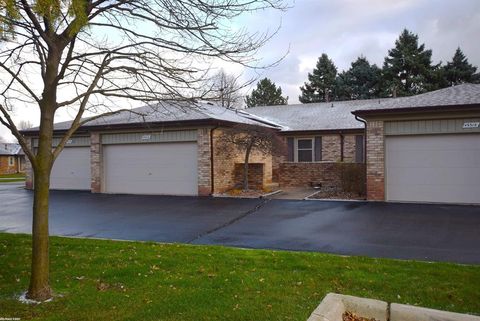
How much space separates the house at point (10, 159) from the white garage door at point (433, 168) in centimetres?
4623

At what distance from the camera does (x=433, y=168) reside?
47.0 feet

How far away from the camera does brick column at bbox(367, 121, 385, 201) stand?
48.6 ft

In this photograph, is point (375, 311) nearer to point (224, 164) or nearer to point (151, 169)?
point (224, 164)

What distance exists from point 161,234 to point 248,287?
4.96 m

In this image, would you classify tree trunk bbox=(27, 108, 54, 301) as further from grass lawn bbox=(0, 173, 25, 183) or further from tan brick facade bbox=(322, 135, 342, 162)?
grass lawn bbox=(0, 173, 25, 183)

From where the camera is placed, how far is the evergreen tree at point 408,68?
1486 inches

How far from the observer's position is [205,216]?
1264 centimetres

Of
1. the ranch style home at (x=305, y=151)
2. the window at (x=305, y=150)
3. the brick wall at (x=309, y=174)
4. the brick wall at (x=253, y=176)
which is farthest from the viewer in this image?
the window at (x=305, y=150)

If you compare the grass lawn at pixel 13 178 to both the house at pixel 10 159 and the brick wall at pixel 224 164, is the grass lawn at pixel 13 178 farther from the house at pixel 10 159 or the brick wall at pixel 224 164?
the brick wall at pixel 224 164

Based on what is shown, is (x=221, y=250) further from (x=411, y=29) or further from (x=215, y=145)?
(x=411, y=29)

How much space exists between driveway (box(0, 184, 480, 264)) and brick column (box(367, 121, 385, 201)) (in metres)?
0.90

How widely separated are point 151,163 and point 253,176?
470 cm

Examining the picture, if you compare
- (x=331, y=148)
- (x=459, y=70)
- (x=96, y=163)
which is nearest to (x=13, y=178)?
(x=96, y=163)

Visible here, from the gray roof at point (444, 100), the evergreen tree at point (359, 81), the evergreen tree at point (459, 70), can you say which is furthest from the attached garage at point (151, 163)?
the evergreen tree at point (459, 70)
